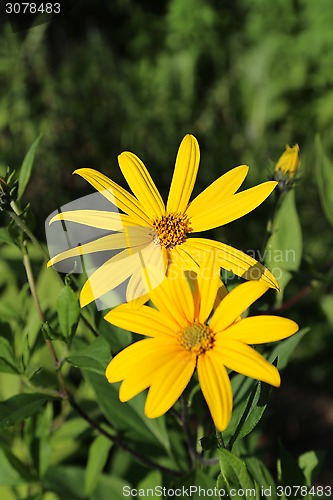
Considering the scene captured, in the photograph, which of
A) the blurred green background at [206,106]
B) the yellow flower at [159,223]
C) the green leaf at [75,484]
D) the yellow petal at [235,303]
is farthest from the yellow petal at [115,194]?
the blurred green background at [206,106]

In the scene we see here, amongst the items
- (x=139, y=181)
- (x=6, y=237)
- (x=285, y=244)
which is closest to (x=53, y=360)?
(x=6, y=237)

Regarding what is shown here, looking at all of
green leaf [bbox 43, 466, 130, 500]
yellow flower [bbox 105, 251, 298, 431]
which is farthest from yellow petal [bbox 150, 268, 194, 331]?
green leaf [bbox 43, 466, 130, 500]

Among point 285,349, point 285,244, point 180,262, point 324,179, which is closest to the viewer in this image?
point 180,262

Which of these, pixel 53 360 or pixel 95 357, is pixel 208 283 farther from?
pixel 53 360

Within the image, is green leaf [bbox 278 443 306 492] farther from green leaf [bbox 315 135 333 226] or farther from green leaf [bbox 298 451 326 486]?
green leaf [bbox 315 135 333 226]

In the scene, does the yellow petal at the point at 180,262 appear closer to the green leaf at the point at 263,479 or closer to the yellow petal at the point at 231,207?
the yellow petal at the point at 231,207

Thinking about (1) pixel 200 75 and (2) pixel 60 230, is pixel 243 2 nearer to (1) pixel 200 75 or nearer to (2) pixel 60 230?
(1) pixel 200 75
